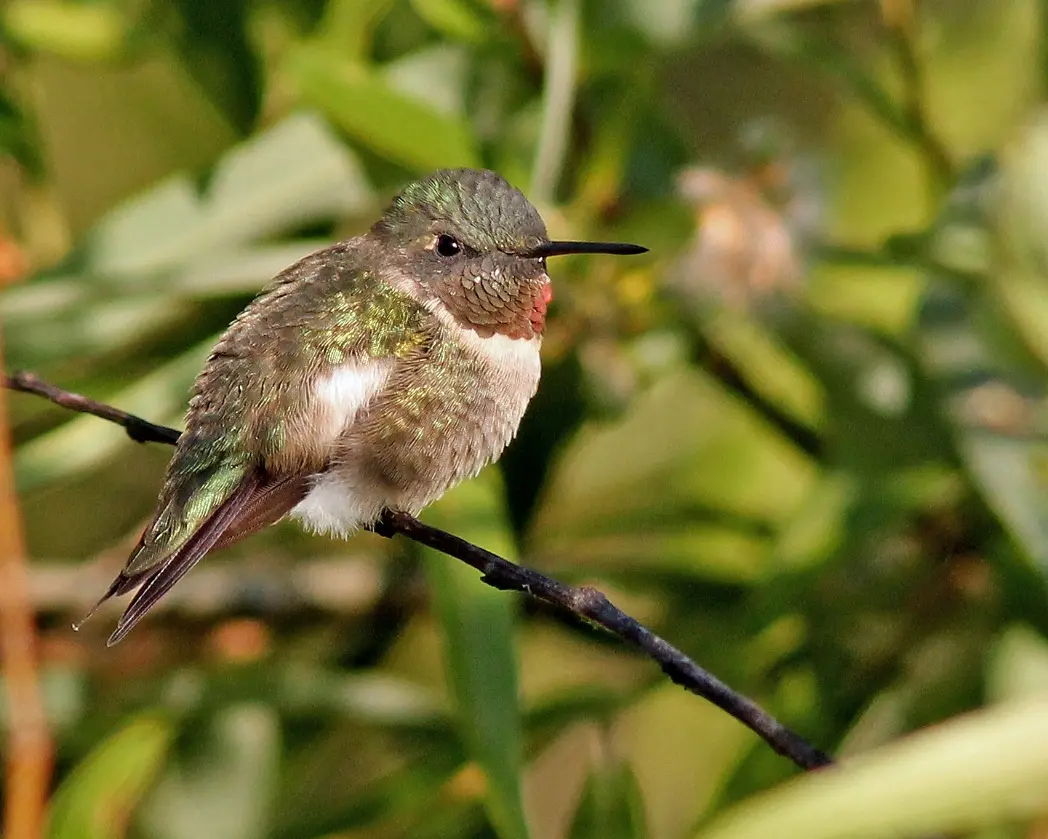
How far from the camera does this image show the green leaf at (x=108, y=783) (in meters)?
1.64

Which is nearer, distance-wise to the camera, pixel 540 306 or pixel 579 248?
pixel 579 248

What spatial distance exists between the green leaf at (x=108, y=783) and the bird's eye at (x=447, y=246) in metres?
0.73

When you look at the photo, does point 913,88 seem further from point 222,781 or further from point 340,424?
point 222,781

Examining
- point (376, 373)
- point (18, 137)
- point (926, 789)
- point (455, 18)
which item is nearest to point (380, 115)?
point (455, 18)

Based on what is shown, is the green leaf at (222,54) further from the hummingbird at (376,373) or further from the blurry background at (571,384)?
the hummingbird at (376,373)

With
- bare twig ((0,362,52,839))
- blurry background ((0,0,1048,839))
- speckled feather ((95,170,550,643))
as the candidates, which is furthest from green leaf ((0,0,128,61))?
speckled feather ((95,170,550,643))

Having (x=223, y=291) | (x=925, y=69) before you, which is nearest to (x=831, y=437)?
(x=925, y=69)

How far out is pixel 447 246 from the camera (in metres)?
1.39

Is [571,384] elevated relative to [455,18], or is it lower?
lower

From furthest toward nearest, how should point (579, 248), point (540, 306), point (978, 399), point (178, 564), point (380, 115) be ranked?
point (978, 399)
point (380, 115)
point (540, 306)
point (579, 248)
point (178, 564)

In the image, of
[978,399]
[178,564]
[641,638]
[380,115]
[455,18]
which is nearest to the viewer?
[641,638]

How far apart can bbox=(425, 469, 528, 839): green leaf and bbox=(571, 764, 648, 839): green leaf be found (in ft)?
0.63

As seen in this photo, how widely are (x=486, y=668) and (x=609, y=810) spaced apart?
0.29 meters

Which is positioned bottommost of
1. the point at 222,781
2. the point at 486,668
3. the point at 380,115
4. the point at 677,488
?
the point at 222,781
